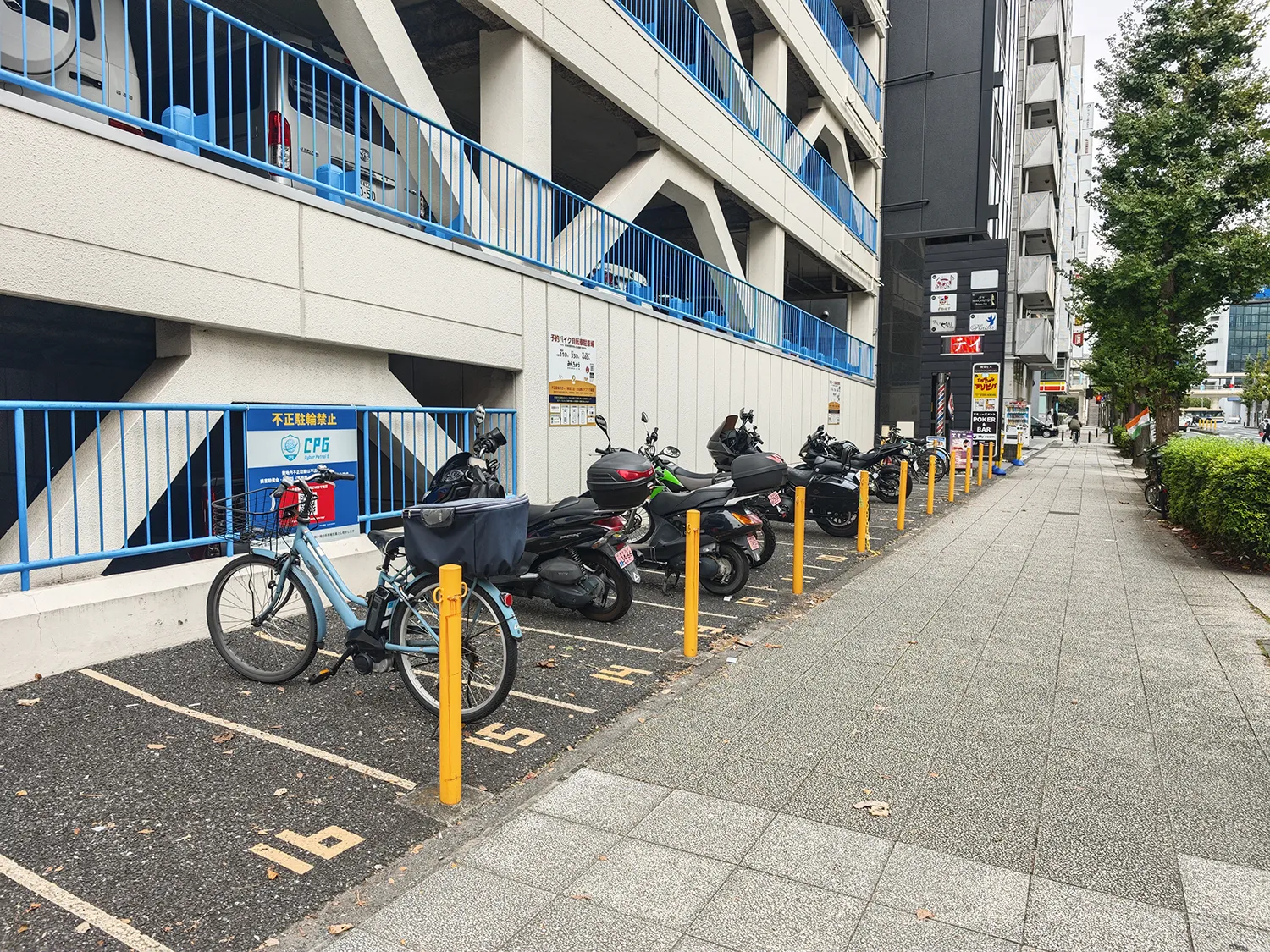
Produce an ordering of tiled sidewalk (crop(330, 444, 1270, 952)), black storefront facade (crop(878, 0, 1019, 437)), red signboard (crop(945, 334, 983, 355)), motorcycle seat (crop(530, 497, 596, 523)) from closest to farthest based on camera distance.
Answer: tiled sidewalk (crop(330, 444, 1270, 952)) < motorcycle seat (crop(530, 497, 596, 523)) < red signboard (crop(945, 334, 983, 355)) < black storefront facade (crop(878, 0, 1019, 437))

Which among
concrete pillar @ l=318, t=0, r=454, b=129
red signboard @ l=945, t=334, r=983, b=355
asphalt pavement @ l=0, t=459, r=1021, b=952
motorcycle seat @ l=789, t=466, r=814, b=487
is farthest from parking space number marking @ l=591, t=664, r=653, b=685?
red signboard @ l=945, t=334, r=983, b=355

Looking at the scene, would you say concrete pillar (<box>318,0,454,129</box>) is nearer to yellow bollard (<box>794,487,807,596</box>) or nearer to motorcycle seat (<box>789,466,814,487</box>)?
yellow bollard (<box>794,487,807,596</box>)

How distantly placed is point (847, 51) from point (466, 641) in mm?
22992

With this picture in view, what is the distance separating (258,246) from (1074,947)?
19.6ft

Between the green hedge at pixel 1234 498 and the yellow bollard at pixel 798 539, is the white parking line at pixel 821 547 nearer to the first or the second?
the yellow bollard at pixel 798 539

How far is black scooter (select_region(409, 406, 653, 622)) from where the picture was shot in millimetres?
5871

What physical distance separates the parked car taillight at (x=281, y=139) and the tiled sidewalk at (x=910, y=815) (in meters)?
4.91

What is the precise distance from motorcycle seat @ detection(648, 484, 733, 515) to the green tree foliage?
60.8 feet

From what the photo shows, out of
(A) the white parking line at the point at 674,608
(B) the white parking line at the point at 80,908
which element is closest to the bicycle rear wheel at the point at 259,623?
(B) the white parking line at the point at 80,908

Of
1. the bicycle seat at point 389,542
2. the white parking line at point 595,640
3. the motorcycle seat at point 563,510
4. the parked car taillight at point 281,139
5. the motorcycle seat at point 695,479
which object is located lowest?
the white parking line at point 595,640

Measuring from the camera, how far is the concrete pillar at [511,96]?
30.5 ft

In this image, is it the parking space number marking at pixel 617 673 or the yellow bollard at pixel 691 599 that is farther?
the yellow bollard at pixel 691 599

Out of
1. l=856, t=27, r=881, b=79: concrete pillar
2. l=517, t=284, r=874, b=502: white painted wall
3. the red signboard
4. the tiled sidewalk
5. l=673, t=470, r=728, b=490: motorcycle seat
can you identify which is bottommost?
the tiled sidewalk

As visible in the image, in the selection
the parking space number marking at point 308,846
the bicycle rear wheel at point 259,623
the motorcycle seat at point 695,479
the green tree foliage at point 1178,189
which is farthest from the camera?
the green tree foliage at point 1178,189
